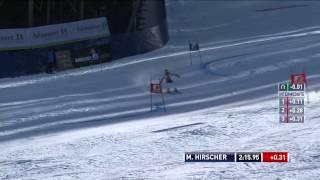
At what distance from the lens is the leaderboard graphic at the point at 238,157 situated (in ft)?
38.0

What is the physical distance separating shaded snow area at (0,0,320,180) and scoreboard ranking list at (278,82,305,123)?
0.72 ft

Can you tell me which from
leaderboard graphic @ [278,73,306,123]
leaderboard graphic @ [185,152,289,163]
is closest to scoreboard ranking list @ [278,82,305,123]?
leaderboard graphic @ [278,73,306,123]

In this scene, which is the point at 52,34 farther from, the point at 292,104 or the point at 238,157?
the point at 238,157

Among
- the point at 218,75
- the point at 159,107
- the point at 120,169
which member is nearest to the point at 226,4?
the point at 218,75

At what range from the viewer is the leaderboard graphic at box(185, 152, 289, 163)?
38.0 feet

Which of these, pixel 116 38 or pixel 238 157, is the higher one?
pixel 116 38

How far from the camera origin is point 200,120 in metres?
15.8

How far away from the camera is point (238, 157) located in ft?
38.8

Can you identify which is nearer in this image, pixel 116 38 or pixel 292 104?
pixel 292 104

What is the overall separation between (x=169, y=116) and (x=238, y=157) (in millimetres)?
5249

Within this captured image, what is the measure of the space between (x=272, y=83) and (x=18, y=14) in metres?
14.4

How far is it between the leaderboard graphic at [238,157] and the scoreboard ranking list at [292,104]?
1.84 metres

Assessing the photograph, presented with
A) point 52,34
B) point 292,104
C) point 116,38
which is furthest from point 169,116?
point 116,38

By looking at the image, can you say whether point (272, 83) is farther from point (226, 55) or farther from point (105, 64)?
point (105, 64)
